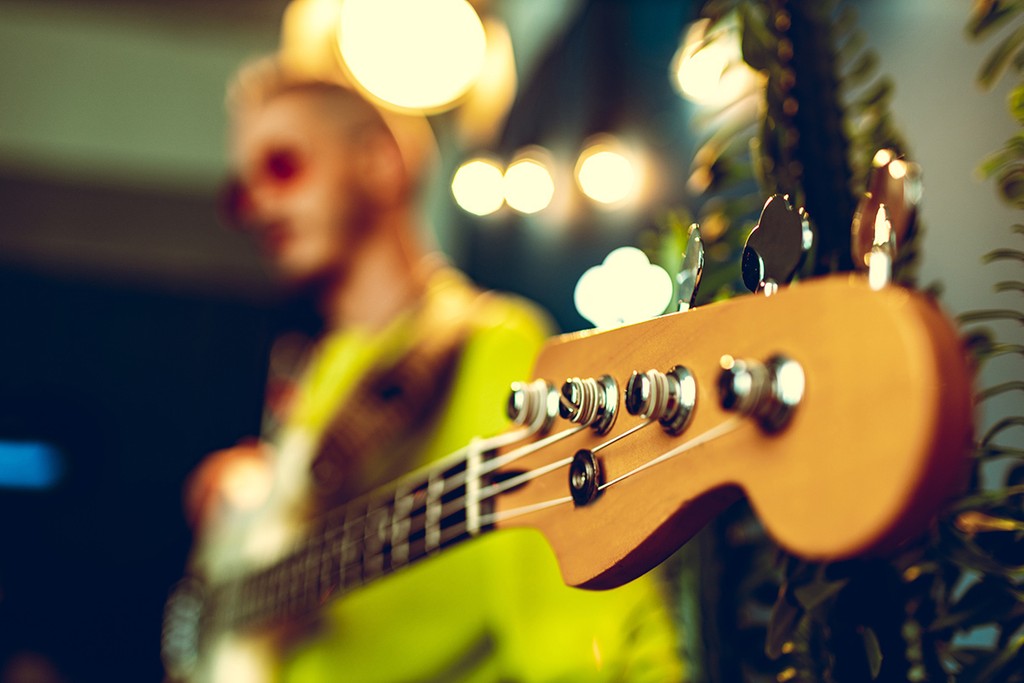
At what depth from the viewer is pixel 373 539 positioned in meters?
0.92

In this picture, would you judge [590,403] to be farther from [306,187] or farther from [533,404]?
[306,187]

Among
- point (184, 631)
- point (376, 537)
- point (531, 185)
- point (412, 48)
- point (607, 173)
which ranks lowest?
point (376, 537)

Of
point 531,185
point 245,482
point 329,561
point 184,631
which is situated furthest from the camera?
point 531,185

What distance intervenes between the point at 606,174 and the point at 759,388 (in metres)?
2.10

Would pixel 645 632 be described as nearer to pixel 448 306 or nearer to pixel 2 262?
pixel 448 306

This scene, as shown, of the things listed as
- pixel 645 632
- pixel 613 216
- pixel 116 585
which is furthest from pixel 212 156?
pixel 645 632

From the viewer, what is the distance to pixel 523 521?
623mm

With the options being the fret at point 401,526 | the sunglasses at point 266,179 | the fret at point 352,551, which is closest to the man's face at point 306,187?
the sunglasses at point 266,179

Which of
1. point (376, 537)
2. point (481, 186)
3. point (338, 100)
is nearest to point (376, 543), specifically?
point (376, 537)

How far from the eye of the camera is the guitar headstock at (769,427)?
1.02 feet

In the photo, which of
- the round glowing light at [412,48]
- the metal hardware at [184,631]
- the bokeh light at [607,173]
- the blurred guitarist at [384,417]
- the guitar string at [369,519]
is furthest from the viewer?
the bokeh light at [607,173]

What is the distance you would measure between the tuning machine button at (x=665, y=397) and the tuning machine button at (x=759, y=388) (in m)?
0.05

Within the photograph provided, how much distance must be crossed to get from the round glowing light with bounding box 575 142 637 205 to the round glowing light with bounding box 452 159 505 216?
0.93 metres

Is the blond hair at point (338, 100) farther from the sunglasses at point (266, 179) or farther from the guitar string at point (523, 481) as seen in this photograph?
the guitar string at point (523, 481)
